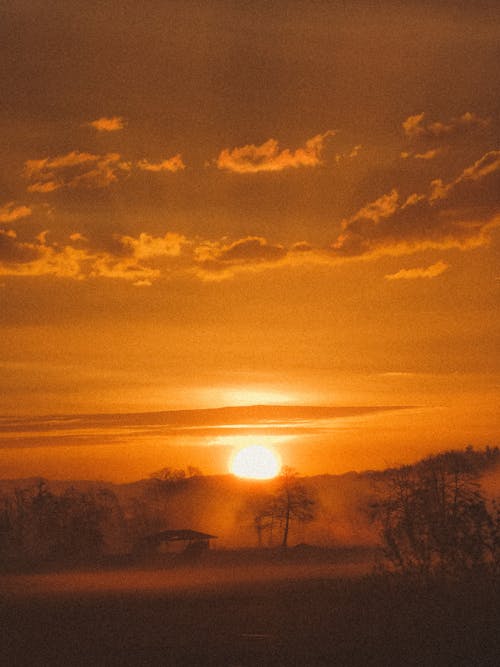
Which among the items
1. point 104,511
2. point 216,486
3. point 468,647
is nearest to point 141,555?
point 104,511

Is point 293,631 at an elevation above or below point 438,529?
below

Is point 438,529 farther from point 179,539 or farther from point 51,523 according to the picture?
point 51,523

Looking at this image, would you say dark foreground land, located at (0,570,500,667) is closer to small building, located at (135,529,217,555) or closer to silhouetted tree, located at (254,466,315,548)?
small building, located at (135,529,217,555)

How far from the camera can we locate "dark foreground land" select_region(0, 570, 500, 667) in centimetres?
1367

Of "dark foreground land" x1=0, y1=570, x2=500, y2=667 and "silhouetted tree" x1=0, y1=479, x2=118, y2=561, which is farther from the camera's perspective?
"silhouetted tree" x1=0, y1=479, x2=118, y2=561

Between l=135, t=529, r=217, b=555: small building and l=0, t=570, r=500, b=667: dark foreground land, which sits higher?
l=0, t=570, r=500, b=667: dark foreground land

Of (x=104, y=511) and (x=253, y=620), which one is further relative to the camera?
(x=104, y=511)

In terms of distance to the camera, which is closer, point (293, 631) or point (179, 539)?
point (293, 631)

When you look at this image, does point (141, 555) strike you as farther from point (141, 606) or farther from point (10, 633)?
point (10, 633)

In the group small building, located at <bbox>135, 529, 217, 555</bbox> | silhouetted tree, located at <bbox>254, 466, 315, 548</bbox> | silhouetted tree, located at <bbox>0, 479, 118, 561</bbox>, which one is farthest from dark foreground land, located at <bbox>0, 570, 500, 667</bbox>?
silhouetted tree, located at <bbox>254, 466, 315, 548</bbox>

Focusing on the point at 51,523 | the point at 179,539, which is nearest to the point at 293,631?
the point at 179,539

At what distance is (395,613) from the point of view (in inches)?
656

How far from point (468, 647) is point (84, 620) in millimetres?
9771

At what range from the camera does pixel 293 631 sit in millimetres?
16188
